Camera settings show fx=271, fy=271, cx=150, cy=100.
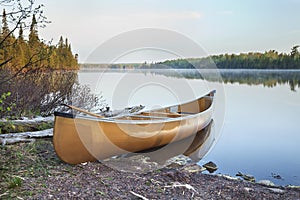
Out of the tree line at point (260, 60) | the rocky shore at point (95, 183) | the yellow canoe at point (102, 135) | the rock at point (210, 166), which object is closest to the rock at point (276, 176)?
the rock at point (210, 166)

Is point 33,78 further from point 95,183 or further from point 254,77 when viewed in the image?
point 254,77

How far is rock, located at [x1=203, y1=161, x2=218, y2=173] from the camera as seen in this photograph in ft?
18.1

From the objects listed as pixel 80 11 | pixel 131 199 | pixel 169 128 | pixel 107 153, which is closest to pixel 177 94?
pixel 80 11

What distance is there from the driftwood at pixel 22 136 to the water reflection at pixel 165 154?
4.23ft

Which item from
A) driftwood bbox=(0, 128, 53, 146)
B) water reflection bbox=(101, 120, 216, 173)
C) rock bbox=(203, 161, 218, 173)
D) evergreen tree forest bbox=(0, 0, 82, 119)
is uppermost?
evergreen tree forest bbox=(0, 0, 82, 119)

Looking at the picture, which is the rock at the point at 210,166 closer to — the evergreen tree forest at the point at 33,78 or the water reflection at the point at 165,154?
the water reflection at the point at 165,154

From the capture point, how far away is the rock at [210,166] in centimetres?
553

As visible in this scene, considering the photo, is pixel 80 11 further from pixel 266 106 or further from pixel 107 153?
pixel 266 106

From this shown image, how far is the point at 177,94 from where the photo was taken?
19.8 metres

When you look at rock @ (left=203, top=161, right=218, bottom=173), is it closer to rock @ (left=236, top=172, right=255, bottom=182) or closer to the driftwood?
rock @ (left=236, top=172, right=255, bottom=182)

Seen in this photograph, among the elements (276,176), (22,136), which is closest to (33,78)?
(22,136)

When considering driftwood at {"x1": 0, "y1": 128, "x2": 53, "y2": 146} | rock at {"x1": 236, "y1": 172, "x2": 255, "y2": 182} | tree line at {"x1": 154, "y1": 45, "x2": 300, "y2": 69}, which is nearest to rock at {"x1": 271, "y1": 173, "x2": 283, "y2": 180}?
rock at {"x1": 236, "y1": 172, "x2": 255, "y2": 182}

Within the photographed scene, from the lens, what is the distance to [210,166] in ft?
18.7

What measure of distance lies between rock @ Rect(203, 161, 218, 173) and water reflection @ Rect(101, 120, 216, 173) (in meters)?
0.40
